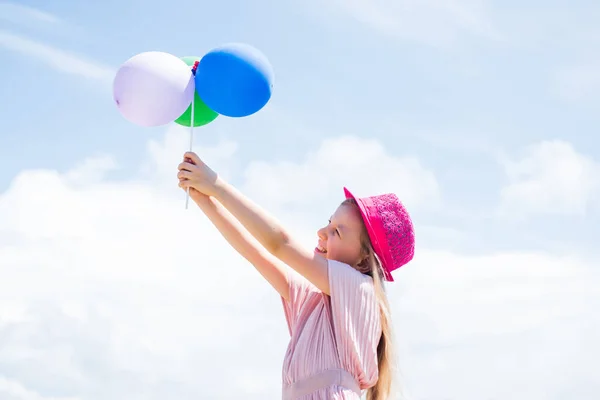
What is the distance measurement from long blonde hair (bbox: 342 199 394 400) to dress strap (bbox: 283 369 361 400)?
1.37ft

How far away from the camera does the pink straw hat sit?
414 centimetres

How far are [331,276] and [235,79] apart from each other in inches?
49.9

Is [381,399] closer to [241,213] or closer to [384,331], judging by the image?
[384,331]

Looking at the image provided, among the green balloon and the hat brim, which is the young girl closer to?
the hat brim

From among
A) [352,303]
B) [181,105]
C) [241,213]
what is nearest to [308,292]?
[352,303]

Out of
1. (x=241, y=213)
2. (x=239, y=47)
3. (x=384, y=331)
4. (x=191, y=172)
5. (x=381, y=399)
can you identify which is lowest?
(x=381, y=399)

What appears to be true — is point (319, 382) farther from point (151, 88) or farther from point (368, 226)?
point (151, 88)

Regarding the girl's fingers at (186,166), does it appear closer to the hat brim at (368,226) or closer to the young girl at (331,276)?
the young girl at (331,276)

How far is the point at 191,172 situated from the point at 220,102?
0.53 metres

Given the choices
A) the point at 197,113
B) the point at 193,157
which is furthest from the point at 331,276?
the point at 197,113

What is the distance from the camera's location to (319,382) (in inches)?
148

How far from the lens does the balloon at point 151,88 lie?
157 inches

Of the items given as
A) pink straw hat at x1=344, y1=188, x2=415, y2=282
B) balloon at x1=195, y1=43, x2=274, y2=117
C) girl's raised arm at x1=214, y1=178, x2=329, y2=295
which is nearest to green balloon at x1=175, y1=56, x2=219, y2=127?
balloon at x1=195, y1=43, x2=274, y2=117

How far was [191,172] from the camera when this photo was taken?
153 inches
